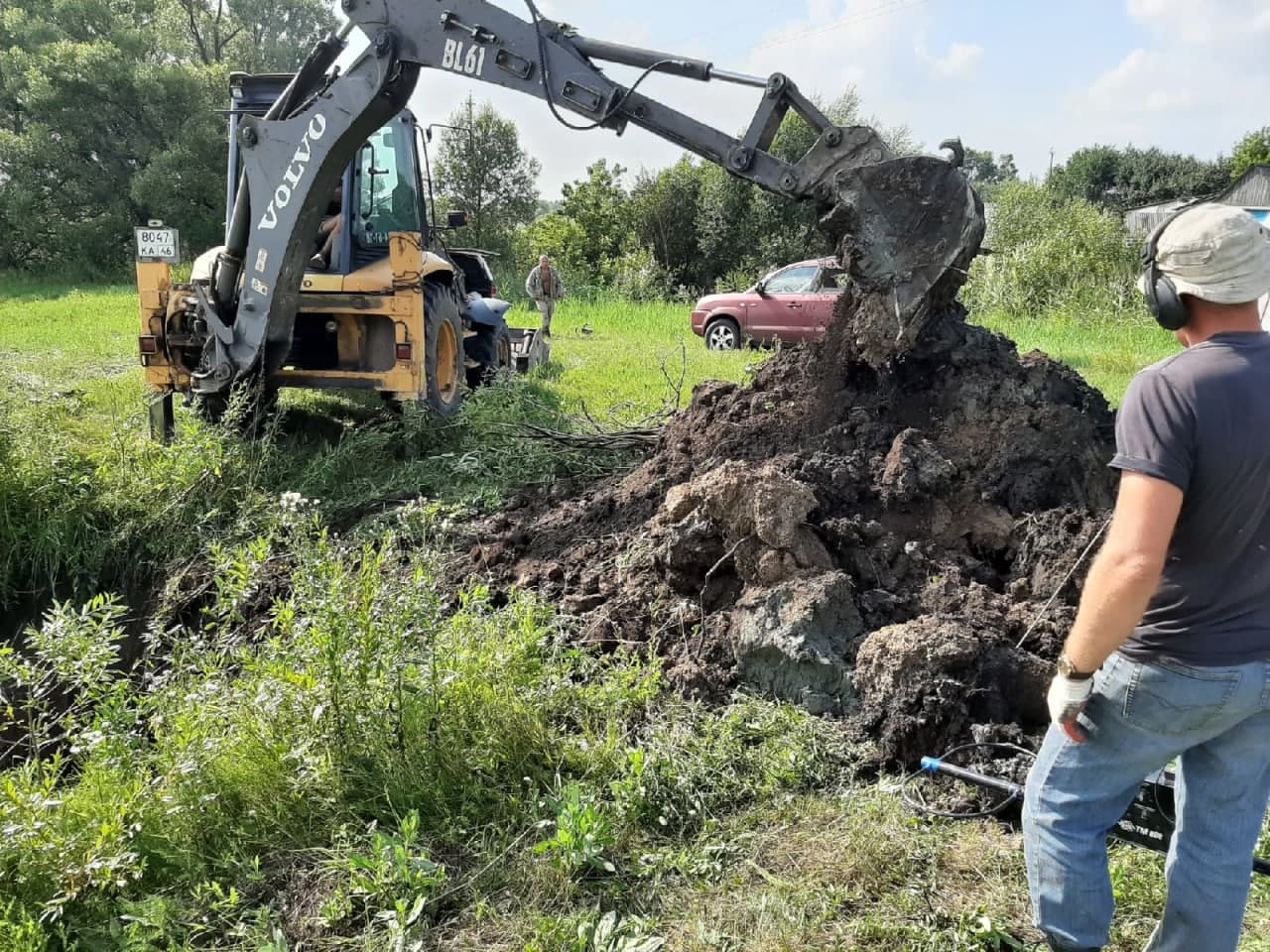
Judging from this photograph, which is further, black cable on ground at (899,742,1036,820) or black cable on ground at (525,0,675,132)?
black cable on ground at (525,0,675,132)

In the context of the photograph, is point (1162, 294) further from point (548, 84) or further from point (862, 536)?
point (548, 84)

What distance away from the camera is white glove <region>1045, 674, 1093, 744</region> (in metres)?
2.15

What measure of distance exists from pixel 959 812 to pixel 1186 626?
1364 mm

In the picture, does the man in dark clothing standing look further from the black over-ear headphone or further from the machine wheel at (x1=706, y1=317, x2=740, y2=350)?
the machine wheel at (x1=706, y1=317, x2=740, y2=350)

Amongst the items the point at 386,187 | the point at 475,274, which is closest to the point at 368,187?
the point at 386,187

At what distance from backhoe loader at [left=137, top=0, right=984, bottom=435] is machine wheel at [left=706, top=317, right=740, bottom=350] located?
22.7 ft

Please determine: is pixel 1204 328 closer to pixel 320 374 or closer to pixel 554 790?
pixel 554 790

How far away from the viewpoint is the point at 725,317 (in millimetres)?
14758

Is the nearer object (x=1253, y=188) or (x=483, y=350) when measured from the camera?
(x=483, y=350)

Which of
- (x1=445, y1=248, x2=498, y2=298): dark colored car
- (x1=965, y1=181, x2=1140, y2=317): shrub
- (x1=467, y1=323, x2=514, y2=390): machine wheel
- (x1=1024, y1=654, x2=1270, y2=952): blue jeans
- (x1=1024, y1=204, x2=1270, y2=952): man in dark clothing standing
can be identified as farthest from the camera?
(x1=965, y1=181, x2=1140, y2=317): shrub

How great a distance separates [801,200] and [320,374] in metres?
3.93

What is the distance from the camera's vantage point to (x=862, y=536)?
438cm

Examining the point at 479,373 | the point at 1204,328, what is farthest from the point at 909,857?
the point at 479,373

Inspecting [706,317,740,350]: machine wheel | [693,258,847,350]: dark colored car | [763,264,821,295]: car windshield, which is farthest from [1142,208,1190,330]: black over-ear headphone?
[706,317,740,350]: machine wheel
